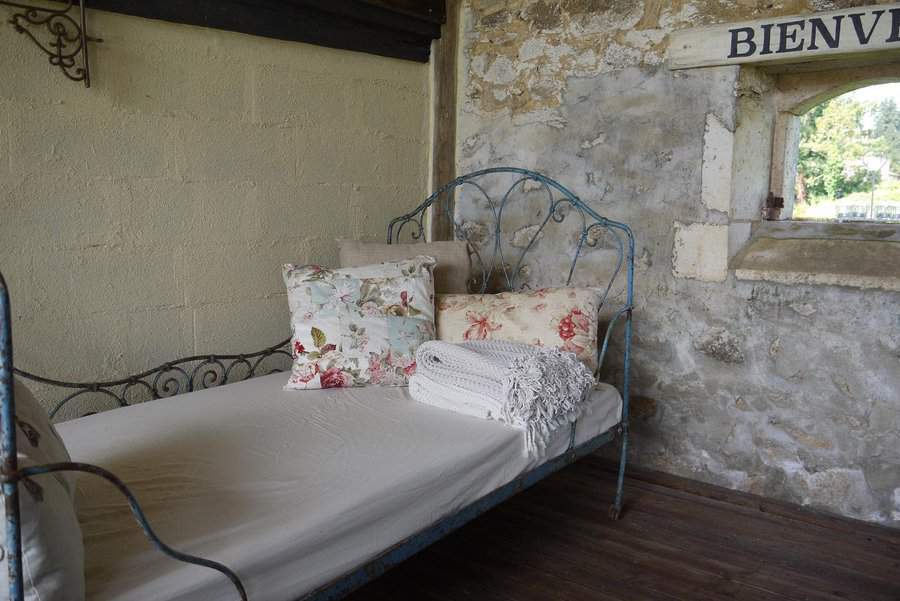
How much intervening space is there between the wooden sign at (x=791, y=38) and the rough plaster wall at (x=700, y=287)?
6 cm

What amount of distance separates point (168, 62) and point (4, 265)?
2.70 ft

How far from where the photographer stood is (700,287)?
111 inches

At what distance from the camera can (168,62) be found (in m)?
2.31

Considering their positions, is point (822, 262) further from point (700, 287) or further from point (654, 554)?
point (654, 554)

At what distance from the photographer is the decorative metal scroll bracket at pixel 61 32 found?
196cm

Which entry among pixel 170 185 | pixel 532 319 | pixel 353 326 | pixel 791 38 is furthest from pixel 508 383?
pixel 791 38

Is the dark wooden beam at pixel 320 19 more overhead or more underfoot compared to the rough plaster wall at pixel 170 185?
more overhead

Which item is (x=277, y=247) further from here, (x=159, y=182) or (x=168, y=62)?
(x=168, y=62)

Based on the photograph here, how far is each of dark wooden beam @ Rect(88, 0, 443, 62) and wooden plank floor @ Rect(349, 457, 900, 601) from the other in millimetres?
1904

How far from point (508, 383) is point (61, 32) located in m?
1.62

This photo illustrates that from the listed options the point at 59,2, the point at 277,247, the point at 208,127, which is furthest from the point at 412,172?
the point at 59,2

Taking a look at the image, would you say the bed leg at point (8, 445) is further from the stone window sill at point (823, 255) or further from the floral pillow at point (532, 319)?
the stone window sill at point (823, 255)

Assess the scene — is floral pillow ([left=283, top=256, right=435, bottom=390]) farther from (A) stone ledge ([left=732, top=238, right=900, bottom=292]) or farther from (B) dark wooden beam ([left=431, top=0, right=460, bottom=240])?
(A) stone ledge ([left=732, top=238, right=900, bottom=292])

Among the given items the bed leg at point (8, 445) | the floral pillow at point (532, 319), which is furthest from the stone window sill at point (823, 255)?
the bed leg at point (8, 445)
